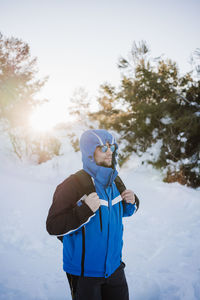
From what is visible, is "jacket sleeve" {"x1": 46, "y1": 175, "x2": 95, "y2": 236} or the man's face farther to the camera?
the man's face

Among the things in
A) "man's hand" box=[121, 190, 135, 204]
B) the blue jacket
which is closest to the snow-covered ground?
the blue jacket

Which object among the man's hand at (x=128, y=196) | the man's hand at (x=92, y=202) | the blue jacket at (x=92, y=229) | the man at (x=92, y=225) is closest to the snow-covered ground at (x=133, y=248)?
the man at (x=92, y=225)

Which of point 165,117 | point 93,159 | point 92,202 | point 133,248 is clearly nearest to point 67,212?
point 92,202

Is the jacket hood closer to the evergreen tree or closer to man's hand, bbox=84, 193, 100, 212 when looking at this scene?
man's hand, bbox=84, 193, 100, 212

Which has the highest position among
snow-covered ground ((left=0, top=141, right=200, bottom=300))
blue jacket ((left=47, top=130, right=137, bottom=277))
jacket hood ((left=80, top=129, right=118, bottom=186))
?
jacket hood ((left=80, top=129, right=118, bottom=186))

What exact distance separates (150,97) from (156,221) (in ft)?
23.0

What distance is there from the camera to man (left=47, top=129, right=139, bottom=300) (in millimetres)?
1288

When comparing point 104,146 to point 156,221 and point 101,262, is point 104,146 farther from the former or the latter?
point 156,221

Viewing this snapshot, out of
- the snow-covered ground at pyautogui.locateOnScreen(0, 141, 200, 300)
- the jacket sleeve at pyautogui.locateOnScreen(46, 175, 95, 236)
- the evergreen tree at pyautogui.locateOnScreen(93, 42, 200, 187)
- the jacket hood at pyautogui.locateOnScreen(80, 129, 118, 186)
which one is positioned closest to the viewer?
the jacket sleeve at pyautogui.locateOnScreen(46, 175, 95, 236)

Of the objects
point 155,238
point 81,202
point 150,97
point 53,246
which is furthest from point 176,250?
point 150,97

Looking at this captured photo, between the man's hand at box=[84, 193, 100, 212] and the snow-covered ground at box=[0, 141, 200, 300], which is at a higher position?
the man's hand at box=[84, 193, 100, 212]

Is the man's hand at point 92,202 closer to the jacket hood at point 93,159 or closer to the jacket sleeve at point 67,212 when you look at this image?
the jacket sleeve at point 67,212

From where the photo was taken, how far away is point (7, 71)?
1226 cm

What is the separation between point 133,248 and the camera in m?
3.51
